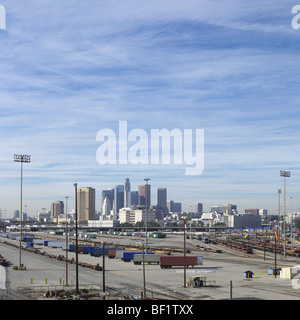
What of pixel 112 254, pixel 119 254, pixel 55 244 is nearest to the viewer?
pixel 119 254

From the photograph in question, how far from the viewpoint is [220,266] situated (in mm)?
100875

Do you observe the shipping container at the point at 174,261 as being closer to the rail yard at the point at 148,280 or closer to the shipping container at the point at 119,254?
the rail yard at the point at 148,280

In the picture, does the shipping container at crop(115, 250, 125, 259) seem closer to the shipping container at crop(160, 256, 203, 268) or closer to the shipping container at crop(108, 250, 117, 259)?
the shipping container at crop(108, 250, 117, 259)

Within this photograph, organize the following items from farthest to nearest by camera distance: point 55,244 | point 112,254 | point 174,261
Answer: point 55,244 → point 112,254 → point 174,261

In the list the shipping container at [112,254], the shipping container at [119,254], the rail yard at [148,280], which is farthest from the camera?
the shipping container at [112,254]

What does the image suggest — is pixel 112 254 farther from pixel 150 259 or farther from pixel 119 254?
pixel 150 259

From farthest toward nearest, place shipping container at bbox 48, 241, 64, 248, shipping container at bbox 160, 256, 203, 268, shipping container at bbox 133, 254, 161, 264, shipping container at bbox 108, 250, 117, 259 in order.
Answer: shipping container at bbox 48, 241, 64, 248
shipping container at bbox 108, 250, 117, 259
shipping container at bbox 133, 254, 161, 264
shipping container at bbox 160, 256, 203, 268

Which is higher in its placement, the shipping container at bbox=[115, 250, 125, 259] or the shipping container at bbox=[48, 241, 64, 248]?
the shipping container at bbox=[115, 250, 125, 259]

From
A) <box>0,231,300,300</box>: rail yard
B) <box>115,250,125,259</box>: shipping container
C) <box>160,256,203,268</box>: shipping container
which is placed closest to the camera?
<box>0,231,300,300</box>: rail yard

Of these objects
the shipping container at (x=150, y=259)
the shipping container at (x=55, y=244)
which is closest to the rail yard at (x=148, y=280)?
the shipping container at (x=150, y=259)

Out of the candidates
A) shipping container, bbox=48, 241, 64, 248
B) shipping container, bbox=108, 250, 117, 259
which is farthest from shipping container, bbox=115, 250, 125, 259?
shipping container, bbox=48, 241, 64, 248

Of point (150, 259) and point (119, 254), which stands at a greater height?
point (150, 259)

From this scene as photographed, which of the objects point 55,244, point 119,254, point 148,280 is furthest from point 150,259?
point 55,244
